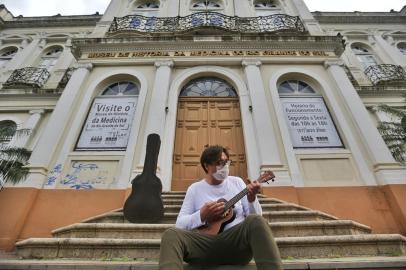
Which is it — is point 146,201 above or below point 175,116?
below

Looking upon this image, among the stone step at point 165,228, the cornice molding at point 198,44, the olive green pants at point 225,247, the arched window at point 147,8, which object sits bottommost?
the olive green pants at point 225,247

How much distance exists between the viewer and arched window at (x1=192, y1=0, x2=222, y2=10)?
1282cm

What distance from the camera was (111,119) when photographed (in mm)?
7750

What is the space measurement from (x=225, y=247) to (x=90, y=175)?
5.56 meters

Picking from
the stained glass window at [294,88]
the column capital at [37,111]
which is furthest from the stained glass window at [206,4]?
the column capital at [37,111]

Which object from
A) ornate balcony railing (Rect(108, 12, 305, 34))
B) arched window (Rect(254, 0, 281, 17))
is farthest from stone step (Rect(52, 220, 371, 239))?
arched window (Rect(254, 0, 281, 17))

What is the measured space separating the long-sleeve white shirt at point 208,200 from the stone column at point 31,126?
8.87 metres

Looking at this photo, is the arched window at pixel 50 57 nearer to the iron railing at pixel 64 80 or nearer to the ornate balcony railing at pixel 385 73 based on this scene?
the iron railing at pixel 64 80

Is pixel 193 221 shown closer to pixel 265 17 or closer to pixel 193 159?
pixel 193 159

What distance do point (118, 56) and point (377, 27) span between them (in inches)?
613

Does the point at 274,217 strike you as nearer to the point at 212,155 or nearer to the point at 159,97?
the point at 212,155

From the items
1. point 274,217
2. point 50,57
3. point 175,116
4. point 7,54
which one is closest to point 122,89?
point 175,116

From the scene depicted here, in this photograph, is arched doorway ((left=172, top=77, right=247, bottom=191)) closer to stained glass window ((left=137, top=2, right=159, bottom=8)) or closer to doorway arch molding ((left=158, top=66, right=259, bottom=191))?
doorway arch molding ((left=158, top=66, right=259, bottom=191))

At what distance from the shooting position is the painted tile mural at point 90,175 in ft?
20.9
